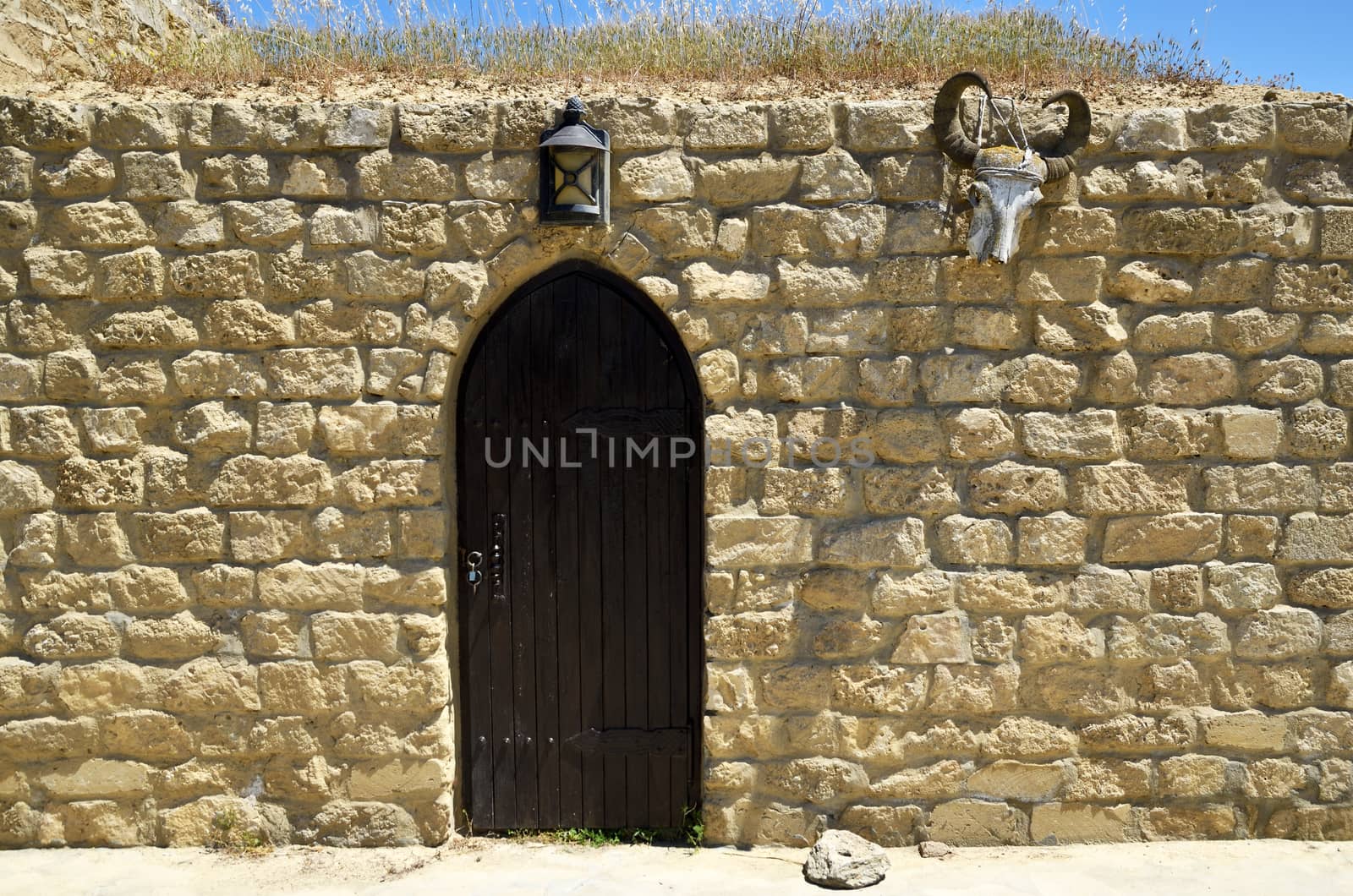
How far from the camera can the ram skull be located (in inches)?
135

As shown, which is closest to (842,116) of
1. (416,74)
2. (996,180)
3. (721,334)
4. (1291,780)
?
(996,180)

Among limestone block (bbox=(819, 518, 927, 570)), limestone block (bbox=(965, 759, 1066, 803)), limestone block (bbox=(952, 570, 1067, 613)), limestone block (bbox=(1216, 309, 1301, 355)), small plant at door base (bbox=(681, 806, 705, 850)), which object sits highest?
limestone block (bbox=(1216, 309, 1301, 355))

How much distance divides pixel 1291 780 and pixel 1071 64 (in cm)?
318

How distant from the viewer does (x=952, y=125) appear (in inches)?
137

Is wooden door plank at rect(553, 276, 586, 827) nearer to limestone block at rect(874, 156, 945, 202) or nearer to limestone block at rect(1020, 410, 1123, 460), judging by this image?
limestone block at rect(874, 156, 945, 202)

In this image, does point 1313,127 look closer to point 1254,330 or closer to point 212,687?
point 1254,330

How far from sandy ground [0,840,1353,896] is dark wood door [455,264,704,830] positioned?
29cm

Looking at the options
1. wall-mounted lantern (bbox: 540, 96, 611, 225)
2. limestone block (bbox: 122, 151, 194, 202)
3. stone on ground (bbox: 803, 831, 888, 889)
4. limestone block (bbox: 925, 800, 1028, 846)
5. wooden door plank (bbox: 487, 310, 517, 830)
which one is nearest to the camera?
stone on ground (bbox: 803, 831, 888, 889)

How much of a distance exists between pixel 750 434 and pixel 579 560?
0.89m

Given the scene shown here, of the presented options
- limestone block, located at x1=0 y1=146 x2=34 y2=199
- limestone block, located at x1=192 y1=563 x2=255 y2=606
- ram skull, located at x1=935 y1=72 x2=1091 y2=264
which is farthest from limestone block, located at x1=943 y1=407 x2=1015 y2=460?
limestone block, located at x1=0 y1=146 x2=34 y2=199

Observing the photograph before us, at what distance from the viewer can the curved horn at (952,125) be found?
3432 millimetres

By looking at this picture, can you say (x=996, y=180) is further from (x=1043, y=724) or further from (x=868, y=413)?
(x=1043, y=724)

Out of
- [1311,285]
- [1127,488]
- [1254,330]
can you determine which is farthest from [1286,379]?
[1127,488]

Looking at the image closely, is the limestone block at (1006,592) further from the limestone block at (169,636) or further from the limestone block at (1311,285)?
the limestone block at (169,636)
